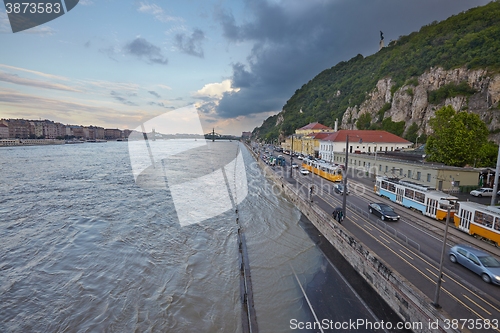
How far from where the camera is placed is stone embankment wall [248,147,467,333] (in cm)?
830

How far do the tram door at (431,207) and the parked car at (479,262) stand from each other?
735 cm

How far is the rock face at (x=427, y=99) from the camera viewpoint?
154ft

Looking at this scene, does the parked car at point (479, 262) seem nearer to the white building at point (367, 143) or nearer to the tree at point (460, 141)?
the tree at point (460, 141)

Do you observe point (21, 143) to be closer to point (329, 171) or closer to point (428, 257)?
point (329, 171)

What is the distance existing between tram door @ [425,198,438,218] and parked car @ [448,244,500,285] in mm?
7351

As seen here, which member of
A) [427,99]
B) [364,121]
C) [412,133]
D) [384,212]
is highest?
[427,99]

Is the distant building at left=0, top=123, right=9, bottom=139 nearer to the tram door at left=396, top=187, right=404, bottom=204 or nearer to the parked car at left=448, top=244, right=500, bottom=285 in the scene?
the tram door at left=396, top=187, right=404, bottom=204

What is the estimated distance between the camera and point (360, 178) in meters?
36.5

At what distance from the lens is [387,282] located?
33.8ft

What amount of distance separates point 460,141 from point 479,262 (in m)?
23.9

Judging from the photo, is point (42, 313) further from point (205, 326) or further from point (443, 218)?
point (443, 218)

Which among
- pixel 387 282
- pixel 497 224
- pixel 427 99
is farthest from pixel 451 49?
pixel 387 282

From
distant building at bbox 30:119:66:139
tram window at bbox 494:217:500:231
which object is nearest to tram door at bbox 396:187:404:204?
tram window at bbox 494:217:500:231

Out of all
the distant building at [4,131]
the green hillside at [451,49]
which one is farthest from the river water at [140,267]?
the distant building at [4,131]
